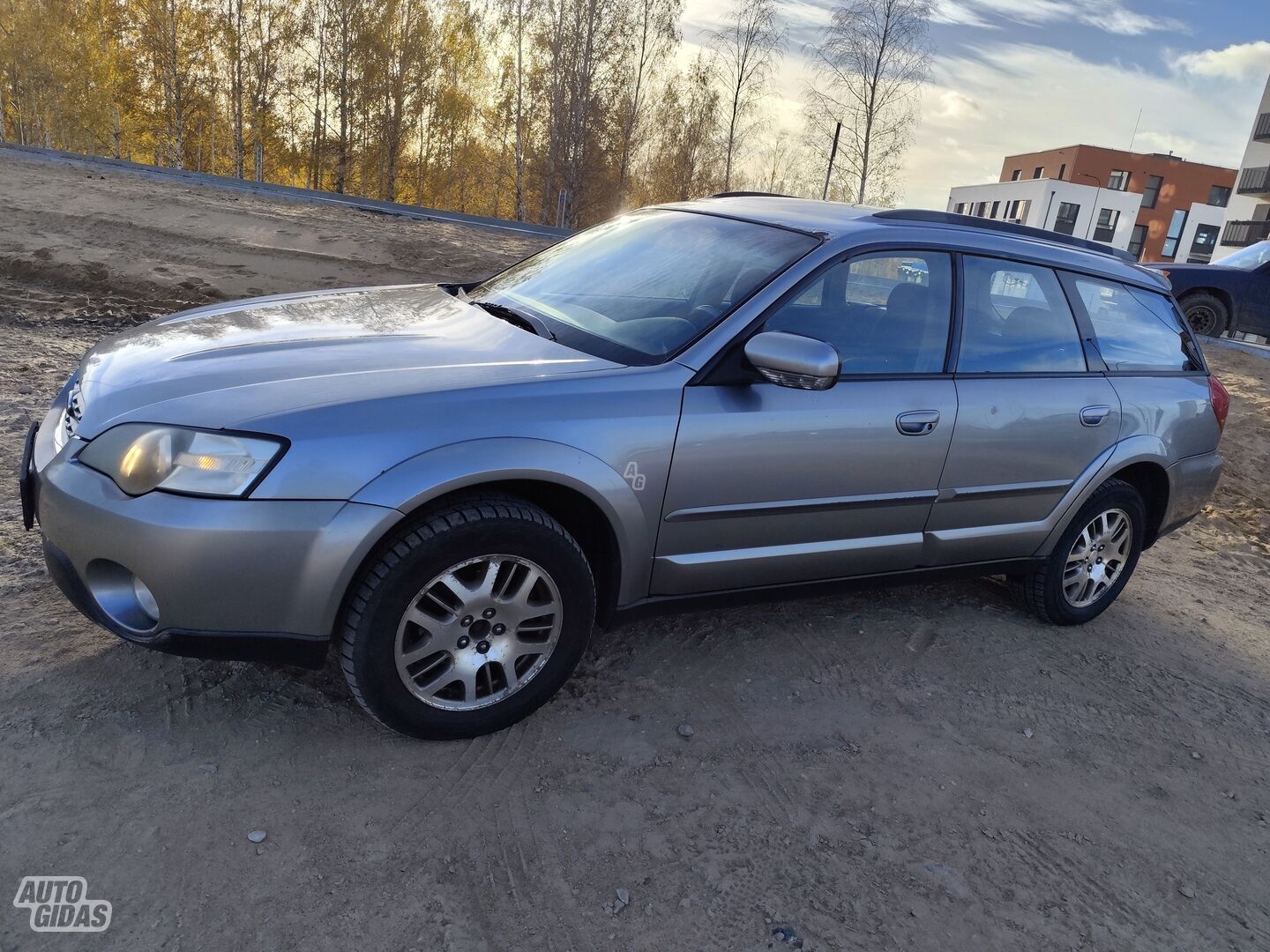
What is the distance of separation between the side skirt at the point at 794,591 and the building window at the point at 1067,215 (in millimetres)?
64956

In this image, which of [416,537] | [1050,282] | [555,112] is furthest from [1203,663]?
[555,112]

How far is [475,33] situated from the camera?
4084 centimetres

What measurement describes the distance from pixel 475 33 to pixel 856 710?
1726 inches

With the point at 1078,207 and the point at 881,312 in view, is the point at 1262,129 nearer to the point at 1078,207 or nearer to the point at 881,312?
the point at 1078,207

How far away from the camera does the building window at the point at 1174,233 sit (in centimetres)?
6431

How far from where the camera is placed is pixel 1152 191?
6538cm

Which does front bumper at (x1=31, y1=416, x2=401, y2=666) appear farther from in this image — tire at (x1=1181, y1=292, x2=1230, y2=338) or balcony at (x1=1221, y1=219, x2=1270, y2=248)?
balcony at (x1=1221, y1=219, x2=1270, y2=248)

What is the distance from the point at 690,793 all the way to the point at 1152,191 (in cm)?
7638

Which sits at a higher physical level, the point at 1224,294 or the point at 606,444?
the point at 1224,294

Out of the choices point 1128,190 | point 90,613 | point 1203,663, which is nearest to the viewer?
point 90,613

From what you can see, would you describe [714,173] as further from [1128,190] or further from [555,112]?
[1128,190]

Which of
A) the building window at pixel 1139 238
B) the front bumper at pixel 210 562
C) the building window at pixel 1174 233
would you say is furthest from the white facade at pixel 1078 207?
the front bumper at pixel 210 562

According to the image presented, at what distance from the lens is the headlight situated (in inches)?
91.7

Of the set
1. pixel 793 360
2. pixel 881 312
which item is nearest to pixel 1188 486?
pixel 881 312
